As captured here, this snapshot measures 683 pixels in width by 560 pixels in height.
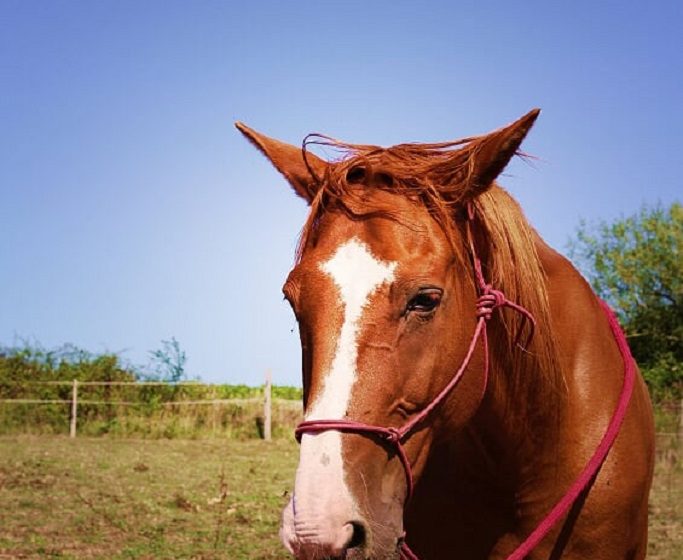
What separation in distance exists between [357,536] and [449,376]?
22.0 inches

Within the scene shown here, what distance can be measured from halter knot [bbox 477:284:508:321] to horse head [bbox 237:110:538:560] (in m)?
0.03

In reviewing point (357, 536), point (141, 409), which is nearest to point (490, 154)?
point (357, 536)

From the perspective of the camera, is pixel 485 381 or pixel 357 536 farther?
pixel 485 381

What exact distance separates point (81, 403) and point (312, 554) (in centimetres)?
2093

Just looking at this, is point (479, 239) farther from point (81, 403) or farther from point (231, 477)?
point (81, 403)

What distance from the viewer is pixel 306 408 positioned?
6.58 ft

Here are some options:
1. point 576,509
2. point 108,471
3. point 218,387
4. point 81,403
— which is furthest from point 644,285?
point 576,509

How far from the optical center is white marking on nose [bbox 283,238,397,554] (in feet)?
5.80

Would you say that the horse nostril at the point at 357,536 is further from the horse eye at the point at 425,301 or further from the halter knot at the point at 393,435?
the horse eye at the point at 425,301

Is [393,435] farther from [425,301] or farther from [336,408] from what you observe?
[425,301]

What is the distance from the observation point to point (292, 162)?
2.80 metres

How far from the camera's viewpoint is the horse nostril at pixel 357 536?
5.97 ft

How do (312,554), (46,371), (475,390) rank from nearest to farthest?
(312,554)
(475,390)
(46,371)

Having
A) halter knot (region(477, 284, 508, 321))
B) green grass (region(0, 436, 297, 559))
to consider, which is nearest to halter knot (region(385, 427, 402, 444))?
halter knot (region(477, 284, 508, 321))
